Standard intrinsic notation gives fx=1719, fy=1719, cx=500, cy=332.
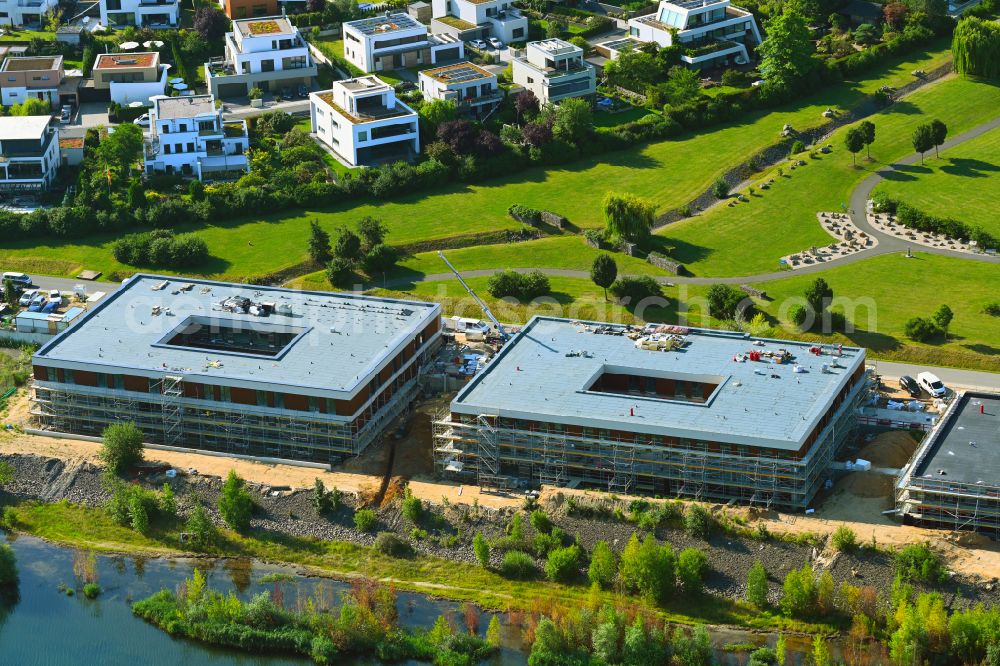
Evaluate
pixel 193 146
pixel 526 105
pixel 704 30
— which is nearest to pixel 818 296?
pixel 526 105

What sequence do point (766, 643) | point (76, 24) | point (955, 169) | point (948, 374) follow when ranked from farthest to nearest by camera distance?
point (76, 24), point (955, 169), point (948, 374), point (766, 643)

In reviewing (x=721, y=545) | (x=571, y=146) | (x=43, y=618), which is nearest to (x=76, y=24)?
(x=571, y=146)

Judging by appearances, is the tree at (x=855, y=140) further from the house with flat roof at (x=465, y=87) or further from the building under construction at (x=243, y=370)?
the building under construction at (x=243, y=370)

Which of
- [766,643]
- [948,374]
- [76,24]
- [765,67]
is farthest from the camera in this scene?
[76,24]

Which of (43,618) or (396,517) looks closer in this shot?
(43,618)

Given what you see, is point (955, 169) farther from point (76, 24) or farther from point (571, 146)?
point (76, 24)

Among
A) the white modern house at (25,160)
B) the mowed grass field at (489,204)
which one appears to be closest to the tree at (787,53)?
the mowed grass field at (489,204)

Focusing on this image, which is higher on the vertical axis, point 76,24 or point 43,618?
point 76,24
